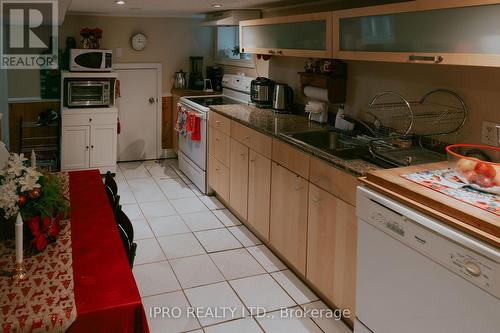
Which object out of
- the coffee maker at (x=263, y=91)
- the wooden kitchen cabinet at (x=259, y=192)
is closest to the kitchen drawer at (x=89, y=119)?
the coffee maker at (x=263, y=91)

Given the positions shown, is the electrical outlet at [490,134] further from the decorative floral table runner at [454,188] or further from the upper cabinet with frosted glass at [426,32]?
the upper cabinet with frosted glass at [426,32]

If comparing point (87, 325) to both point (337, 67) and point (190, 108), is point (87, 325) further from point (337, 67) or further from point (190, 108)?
point (190, 108)

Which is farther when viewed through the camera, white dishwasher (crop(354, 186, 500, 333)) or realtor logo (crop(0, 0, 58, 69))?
realtor logo (crop(0, 0, 58, 69))

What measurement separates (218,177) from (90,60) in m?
2.19

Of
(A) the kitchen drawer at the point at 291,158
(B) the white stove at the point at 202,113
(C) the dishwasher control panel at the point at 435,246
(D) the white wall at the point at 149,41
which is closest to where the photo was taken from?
(C) the dishwasher control panel at the point at 435,246

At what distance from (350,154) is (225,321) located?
128cm

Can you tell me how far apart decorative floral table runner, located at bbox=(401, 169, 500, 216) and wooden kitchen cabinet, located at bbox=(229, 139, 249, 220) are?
6.37 feet

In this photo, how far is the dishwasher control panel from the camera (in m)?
1.61

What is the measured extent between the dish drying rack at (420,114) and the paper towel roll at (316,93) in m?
0.45

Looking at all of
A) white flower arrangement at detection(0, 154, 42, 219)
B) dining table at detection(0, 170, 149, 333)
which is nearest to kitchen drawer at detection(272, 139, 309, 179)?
dining table at detection(0, 170, 149, 333)

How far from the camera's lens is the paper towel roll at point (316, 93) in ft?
12.1

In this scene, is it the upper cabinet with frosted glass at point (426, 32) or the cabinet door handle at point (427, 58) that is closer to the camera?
the upper cabinet with frosted glass at point (426, 32)

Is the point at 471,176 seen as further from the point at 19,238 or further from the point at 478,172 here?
the point at 19,238

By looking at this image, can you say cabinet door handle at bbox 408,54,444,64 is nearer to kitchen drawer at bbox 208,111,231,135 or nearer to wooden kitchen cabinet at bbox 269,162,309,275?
wooden kitchen cabinet at bbox 269,162,309,275
